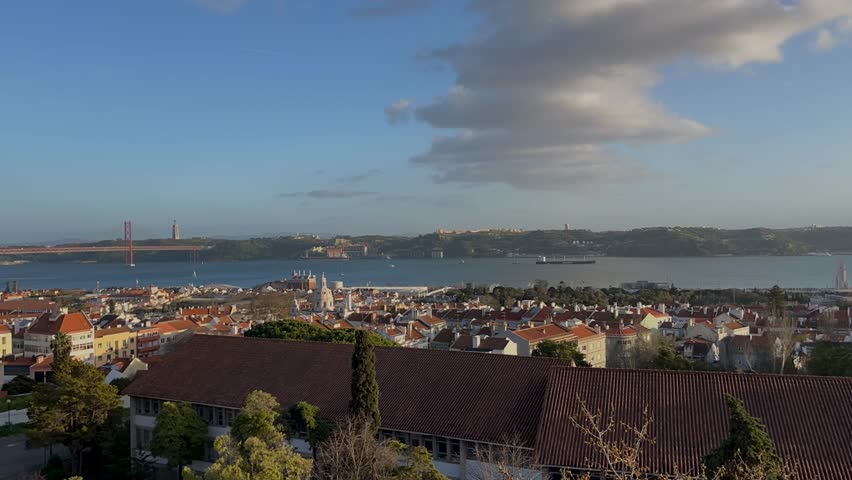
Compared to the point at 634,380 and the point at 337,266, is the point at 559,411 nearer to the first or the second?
the point at 634,380

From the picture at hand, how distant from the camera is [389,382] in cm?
1501

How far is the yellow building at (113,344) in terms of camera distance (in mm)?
39750

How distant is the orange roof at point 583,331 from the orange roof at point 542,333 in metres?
0.74

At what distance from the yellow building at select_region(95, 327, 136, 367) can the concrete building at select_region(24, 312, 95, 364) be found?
606 millimetres

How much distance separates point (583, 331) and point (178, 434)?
946 inches

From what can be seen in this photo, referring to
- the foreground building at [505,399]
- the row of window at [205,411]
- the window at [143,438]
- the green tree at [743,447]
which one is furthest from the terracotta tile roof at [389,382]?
the green tree at [743,447]

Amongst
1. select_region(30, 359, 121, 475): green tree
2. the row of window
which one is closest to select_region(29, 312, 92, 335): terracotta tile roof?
select_region(30, 359, 121, 475): green tree

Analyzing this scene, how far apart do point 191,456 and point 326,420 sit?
3779mm

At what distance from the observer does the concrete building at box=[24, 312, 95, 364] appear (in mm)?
37750

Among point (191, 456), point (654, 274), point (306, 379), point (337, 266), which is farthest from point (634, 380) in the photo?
point (337, 266)

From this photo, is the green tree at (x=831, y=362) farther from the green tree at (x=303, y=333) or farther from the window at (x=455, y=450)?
the window at (x=455, y=450)

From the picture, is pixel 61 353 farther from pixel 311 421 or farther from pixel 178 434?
pixel 311 421

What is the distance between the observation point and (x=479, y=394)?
1388cm

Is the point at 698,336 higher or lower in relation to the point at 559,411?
lower
